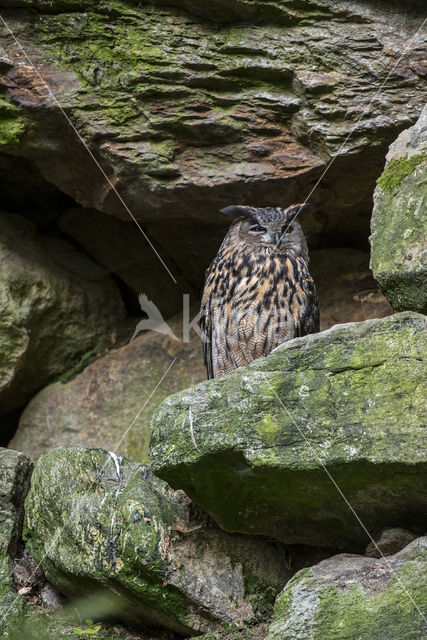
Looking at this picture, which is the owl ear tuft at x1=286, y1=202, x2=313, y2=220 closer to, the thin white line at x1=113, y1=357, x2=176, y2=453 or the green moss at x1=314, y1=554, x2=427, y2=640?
the thin white line at x1=113, y1=357, x2=176, y2=453

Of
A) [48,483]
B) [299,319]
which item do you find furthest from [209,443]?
[299,319]

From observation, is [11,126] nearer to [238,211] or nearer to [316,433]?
[238,211]

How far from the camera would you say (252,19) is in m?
3.96

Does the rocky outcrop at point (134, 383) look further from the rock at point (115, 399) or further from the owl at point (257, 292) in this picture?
the owl at point (257, 292)

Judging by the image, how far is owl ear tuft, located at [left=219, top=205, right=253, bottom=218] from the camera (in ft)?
13.3

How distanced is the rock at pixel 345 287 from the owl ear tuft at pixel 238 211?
99 centimetres

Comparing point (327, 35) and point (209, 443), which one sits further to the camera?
point (327, 35)

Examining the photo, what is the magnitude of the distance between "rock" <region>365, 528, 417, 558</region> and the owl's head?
1766mm

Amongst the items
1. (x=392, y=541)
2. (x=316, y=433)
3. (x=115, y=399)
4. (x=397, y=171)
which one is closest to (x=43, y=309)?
(x=115, y=399)

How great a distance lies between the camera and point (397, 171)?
312 cm

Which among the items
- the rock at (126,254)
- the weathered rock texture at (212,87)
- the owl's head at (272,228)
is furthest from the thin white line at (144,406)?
the weathered rock texture at (212,87)

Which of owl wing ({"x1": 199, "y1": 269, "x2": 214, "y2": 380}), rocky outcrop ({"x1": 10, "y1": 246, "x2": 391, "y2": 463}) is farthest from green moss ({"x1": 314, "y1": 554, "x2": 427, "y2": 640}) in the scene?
rocky outcrop ({"x1": 10, "y1": 246, "x2": 391, "y2": 463})

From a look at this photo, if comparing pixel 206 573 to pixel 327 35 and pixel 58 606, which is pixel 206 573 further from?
pixel 327 35

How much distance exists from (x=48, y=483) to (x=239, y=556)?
0.89 m
